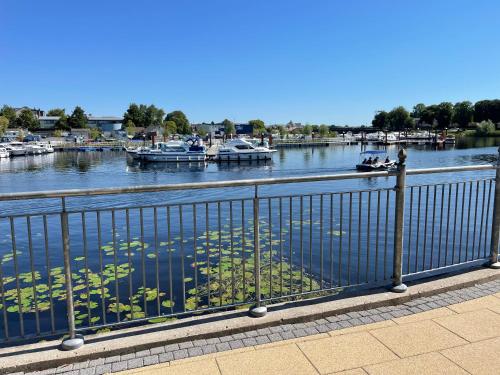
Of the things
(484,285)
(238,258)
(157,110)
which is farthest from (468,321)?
(157,110)

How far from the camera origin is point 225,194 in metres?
25.1

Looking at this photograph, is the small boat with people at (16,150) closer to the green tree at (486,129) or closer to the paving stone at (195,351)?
the paving stone at (195,351)

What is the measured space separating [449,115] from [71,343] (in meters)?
166

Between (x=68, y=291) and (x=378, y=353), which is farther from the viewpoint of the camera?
(x=68, y=291)

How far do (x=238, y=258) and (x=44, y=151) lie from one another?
284ft

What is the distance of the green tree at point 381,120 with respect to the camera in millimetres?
174500

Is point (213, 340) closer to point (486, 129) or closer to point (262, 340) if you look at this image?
point (262, 340)

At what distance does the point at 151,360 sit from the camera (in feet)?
10.2

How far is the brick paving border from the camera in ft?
10.0

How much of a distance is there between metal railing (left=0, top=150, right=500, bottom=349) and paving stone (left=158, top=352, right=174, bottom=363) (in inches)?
18.9

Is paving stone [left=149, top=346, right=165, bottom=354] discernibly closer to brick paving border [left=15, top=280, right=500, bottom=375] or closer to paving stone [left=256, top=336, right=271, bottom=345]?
brick paving border [left=15, top=280, right=500, bottom=375]

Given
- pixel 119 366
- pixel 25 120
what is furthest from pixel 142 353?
pixel 25 120

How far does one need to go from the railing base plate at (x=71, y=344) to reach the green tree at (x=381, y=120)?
601ft

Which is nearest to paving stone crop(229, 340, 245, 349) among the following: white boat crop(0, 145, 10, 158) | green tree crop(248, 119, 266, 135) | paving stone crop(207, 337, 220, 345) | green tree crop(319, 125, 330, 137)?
paving stone crop(207, 337, 220, 345)
